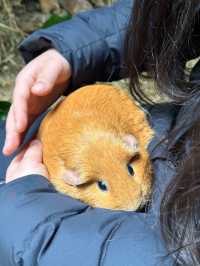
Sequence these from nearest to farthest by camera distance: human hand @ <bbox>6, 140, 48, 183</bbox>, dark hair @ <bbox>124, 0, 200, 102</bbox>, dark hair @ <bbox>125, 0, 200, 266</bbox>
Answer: dark hair @ <bbox>125, 0, 200, 266</bbox>, dark hair @ <bbox>124, 0, 200, 102</bbox>, human hand @ <bbox>6, 140, 48, 183</bbox>

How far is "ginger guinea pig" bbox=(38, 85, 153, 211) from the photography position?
1467 mm

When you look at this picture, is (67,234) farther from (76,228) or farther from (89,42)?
(89,42)

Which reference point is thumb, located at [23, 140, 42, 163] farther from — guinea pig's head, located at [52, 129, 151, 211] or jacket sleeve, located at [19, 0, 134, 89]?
jacket sleeve, located at [19, 0, 134, 89]

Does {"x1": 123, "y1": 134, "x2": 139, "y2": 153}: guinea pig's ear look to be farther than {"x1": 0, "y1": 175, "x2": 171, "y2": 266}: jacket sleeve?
Yes

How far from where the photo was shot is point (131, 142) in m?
1.49

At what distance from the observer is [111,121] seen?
1.51 m

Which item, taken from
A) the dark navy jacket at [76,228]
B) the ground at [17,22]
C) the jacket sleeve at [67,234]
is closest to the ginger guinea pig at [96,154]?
the dark navy jacket at [76,228]

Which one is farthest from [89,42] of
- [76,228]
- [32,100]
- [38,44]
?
[76,228]

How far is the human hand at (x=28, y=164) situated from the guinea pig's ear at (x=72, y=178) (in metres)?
0.06

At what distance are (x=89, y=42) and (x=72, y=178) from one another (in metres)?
0.41

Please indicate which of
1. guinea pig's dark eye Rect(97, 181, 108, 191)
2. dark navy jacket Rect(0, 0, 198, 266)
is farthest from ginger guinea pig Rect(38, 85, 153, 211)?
dark navy jacket Rect(0, 0, 198, 266)

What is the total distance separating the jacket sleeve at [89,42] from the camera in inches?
63.2

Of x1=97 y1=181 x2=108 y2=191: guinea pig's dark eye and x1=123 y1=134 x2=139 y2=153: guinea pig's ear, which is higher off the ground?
x1=123 y1=134 x2=139 y2=153: guinea pig's ear

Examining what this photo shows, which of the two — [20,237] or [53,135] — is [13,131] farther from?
[20,237]
